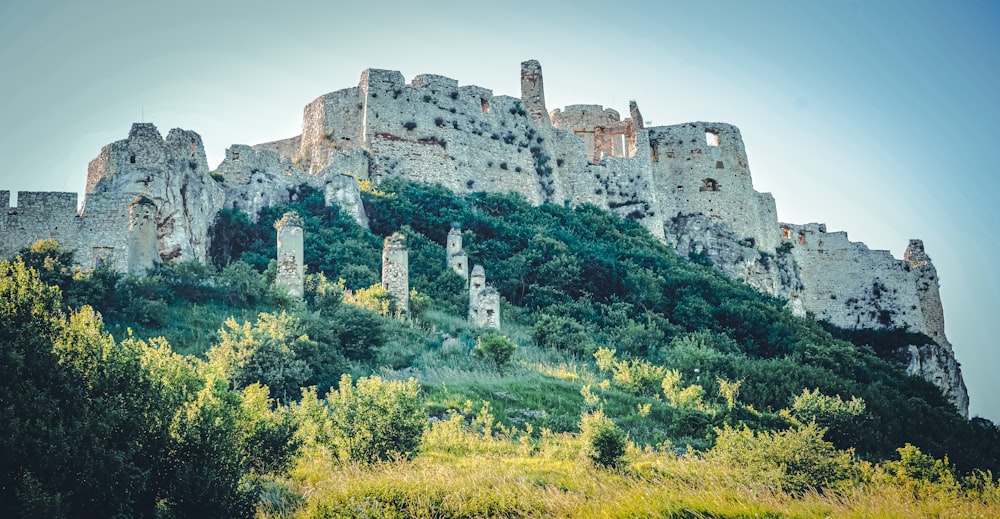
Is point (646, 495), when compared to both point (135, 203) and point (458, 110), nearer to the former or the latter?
point (135, 203)

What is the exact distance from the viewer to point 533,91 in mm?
43469

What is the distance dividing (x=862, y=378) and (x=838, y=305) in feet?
56.2

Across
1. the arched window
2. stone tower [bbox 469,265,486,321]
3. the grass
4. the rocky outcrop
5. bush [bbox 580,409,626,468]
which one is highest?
the arched window

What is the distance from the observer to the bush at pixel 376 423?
522 inches

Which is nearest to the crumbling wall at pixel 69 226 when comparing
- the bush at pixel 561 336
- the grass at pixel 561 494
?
the bush at pixel 561 336

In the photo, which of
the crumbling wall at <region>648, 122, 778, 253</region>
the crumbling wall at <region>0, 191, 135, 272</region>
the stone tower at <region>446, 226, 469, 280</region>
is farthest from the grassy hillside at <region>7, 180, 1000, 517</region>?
the crumbling wall at <region>648, 122, 778, 253</region>

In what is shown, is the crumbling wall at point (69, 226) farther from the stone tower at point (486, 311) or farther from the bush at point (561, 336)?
the bush at point (561, 336)

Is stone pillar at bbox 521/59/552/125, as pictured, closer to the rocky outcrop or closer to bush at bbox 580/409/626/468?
the rocky outcrop

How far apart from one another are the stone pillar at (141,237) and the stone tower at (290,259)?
3050 millimetres

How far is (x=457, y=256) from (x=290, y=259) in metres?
7.27

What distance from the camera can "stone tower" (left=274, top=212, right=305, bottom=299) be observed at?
79.3 feet

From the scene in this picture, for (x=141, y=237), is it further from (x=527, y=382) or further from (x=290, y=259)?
(x=527, y=382)

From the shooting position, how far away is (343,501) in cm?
1126

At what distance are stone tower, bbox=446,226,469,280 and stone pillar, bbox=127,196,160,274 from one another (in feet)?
31.7
